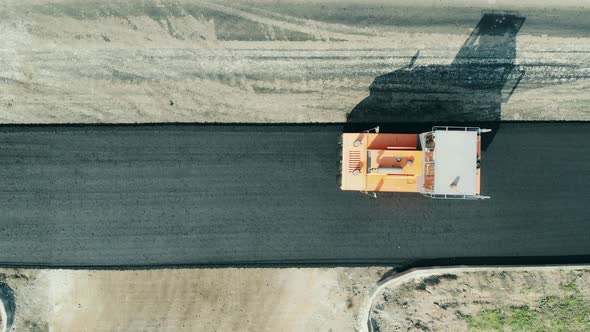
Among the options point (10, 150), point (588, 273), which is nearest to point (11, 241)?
point (10, 150)

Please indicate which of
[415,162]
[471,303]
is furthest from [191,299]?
[471,303]

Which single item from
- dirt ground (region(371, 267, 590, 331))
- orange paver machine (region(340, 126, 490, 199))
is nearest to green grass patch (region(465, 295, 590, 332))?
dirt ground (region(371, 267, 590, 331))

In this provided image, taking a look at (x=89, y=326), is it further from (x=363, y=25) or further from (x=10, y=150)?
(x=363, y=25)

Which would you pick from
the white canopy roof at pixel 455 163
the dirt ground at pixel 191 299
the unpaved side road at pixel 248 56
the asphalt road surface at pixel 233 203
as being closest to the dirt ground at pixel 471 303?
the asphalt road surface at pixel 233 203

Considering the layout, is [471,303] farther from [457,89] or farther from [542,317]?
[457,89]

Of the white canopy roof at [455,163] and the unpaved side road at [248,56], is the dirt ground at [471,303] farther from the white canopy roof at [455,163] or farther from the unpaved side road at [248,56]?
the unpaved side road at [248,56]
